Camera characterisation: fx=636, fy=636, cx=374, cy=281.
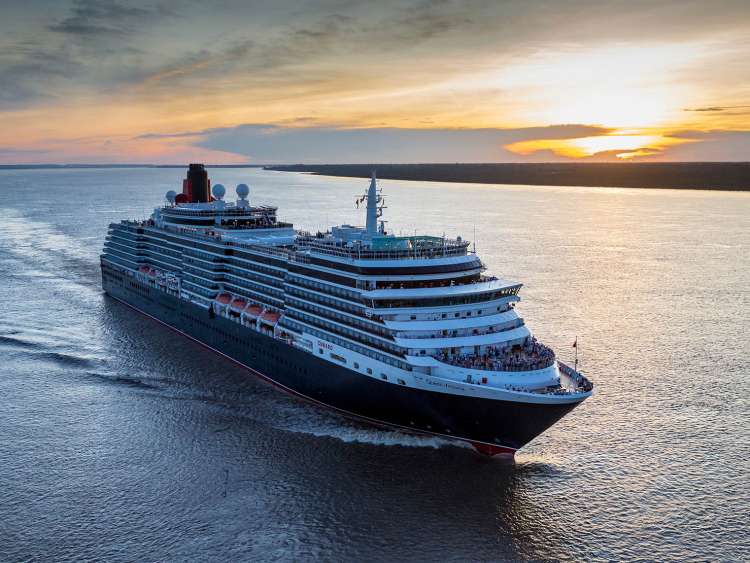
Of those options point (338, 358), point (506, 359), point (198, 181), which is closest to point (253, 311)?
point (338, 358)

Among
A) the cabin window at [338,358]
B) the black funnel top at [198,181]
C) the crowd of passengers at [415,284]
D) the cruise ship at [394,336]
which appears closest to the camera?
the cruise ship at [394,336]

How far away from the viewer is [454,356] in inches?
1325

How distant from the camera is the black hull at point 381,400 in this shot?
3189 centimetres

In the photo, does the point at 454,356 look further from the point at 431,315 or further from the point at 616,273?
the point at 616,273

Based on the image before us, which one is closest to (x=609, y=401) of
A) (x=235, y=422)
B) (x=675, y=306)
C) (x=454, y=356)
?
(x=454, y=356)

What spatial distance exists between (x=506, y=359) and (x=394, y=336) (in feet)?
19.8

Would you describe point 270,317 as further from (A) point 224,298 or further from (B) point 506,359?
(B) point 506,359

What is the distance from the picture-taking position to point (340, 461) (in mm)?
33438

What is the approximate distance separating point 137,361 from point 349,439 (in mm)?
21964

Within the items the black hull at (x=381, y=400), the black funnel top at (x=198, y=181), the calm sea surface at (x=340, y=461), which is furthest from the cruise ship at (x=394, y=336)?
the black funnel top at (x=198, y=181)

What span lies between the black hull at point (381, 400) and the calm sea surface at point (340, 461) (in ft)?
3.54

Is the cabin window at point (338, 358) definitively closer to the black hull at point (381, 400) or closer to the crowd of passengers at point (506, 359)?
the black hull at point (381, 400)

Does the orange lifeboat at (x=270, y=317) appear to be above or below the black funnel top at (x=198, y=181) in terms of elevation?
below

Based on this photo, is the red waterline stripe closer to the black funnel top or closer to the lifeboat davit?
the lifeboat davit
